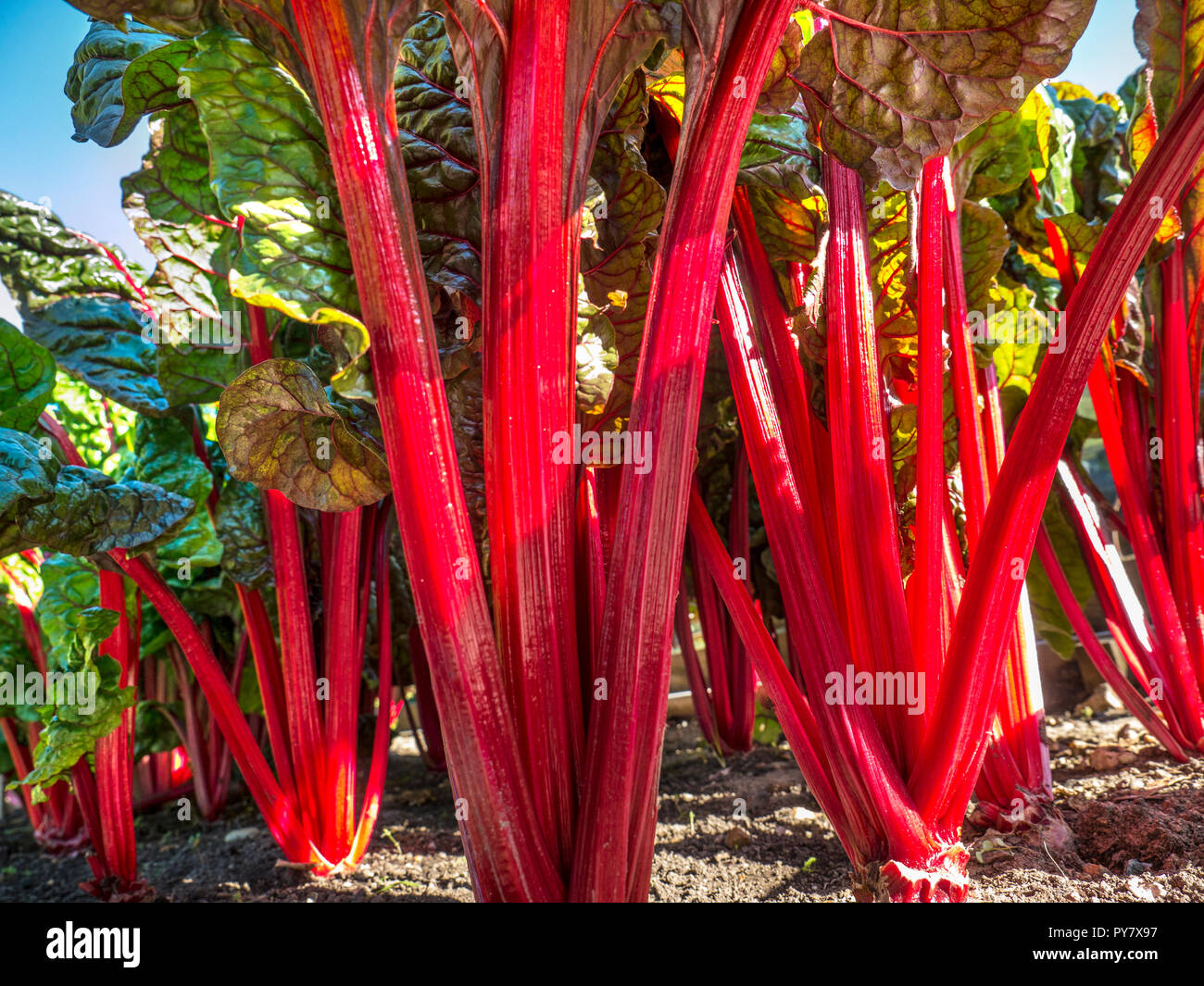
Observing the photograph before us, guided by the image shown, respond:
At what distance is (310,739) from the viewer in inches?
74.4

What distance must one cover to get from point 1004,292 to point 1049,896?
61.6 inches

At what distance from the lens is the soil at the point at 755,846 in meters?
1.32

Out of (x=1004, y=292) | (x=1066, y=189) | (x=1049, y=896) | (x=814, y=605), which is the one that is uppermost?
(x=1066, y=189)

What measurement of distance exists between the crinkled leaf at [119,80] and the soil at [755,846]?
1.64m

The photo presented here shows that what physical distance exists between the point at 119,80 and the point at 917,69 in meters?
1.45

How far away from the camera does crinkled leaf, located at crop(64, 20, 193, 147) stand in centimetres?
130

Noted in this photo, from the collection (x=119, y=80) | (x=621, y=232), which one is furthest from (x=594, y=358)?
(x=119, y=80)

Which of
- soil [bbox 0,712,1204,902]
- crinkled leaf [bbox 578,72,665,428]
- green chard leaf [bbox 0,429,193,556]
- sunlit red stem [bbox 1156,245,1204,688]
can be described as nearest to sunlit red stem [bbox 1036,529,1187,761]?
soil [bbox 0,712,1204,902]

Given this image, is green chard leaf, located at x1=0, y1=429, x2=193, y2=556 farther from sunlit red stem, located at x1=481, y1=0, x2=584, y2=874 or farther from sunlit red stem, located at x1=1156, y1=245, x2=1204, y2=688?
sunlit red stem, located at x1=1156, y1=245, x2=1204, y2=688

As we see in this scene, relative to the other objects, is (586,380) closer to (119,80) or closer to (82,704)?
(119,80)

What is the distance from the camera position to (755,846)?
1.72 meters
